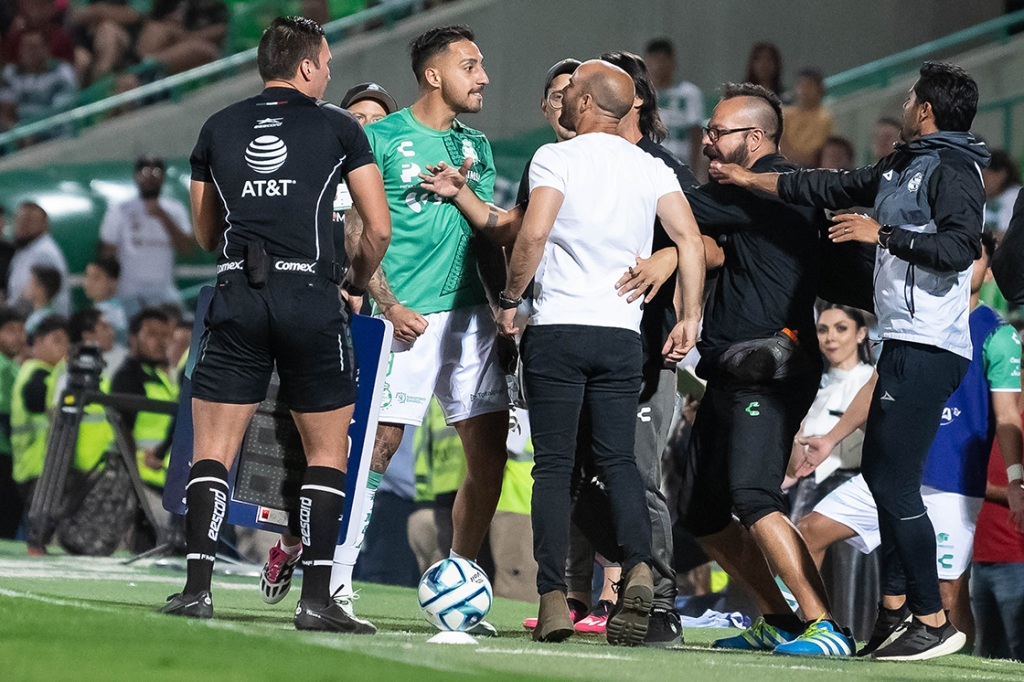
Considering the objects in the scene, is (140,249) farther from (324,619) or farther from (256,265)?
(324,619)

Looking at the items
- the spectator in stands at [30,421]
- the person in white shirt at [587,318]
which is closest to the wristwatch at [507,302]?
the person in white shirt at [587,318]

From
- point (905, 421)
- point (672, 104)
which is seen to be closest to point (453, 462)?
point (905, 421)

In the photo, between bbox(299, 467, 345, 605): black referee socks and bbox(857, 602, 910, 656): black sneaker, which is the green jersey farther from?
bbox(857, 602, 910, 656): black sneaker

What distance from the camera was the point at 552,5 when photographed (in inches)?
702

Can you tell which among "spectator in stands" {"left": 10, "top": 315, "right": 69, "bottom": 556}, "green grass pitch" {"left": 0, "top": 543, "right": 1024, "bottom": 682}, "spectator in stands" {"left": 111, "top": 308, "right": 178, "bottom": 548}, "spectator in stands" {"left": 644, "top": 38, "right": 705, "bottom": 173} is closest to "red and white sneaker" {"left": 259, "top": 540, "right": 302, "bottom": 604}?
"green grass pitch" {"left": 0, "top": 543, "right": 1024, "bottom": 682}

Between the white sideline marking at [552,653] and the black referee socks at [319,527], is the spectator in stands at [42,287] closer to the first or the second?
the black referee socks at [319,527]

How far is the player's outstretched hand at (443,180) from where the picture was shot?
Result: 6539 mm

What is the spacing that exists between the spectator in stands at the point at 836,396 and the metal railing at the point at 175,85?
10.3m

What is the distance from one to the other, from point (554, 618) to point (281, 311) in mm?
1468

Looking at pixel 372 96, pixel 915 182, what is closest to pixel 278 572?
pixel 372 96

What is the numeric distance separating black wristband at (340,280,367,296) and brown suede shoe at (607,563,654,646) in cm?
151

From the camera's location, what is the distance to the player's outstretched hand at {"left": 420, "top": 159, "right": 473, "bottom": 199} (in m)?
6.54

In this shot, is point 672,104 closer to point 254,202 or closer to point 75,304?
point 75,304

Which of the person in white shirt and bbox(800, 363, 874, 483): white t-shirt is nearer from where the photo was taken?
the person in white shirt
